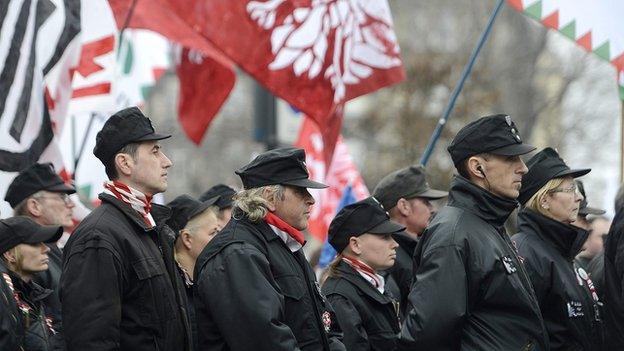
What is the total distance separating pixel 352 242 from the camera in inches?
353

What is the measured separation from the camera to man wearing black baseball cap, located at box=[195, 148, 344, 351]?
705 cm

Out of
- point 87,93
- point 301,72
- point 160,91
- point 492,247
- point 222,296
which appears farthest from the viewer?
point 160,91

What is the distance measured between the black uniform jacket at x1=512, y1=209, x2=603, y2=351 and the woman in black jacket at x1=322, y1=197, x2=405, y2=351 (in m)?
0.80

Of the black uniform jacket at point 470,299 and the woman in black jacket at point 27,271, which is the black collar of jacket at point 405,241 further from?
the woman in black jacket at point 27,271

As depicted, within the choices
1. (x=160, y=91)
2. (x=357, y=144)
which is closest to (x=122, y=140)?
(x=357, y=144)

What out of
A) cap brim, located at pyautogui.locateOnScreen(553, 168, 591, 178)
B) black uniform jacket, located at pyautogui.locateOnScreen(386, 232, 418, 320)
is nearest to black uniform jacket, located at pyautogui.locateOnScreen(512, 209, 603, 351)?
cap brim, located at pyautogui.locateOnScreen(553, 168, 591, 178)

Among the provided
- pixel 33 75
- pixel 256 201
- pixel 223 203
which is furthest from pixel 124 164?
pixel 223 203

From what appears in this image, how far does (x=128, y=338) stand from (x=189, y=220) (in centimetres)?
226

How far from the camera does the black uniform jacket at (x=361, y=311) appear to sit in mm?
8461

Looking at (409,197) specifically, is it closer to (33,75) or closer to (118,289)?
(33,75)

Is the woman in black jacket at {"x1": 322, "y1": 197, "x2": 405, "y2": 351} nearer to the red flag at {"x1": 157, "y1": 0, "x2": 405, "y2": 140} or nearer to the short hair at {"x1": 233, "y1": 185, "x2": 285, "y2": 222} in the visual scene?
the short hair at {"x1": 233, "y1": 185, "x2": 285, "y2": 222}

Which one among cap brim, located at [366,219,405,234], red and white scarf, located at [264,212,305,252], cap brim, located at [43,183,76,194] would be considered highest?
red and white scarf, located at [264,212,305,252]

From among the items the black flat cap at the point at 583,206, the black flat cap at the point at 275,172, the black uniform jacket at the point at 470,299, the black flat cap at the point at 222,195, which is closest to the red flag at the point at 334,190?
the black flat cap at the point at 583,206

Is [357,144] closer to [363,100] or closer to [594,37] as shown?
[363,100]
